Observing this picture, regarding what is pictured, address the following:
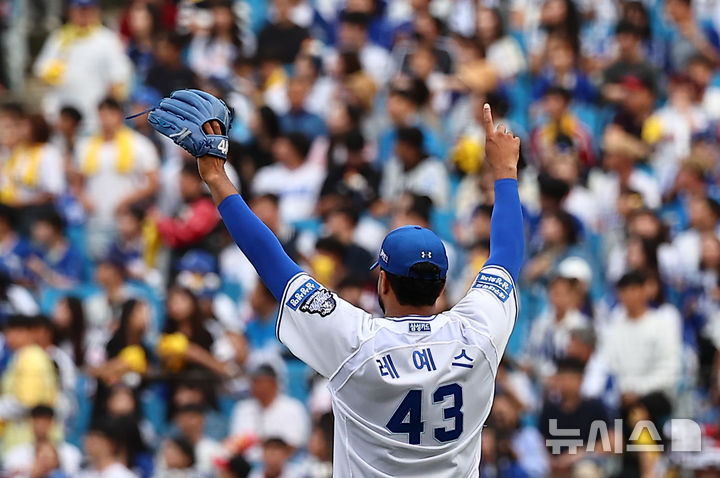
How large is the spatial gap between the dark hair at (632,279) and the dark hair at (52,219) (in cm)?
474

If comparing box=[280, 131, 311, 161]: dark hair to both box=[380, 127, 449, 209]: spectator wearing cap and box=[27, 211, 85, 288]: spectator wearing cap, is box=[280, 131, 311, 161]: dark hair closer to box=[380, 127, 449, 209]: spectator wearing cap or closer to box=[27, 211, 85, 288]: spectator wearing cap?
box=[380, 127, 449, 209]: spectator wearing cap

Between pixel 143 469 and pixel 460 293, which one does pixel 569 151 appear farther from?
pixel 143 469

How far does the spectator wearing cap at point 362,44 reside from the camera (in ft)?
41.0

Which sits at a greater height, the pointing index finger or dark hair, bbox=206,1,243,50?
the pointing index finger

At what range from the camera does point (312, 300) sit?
4.06 m

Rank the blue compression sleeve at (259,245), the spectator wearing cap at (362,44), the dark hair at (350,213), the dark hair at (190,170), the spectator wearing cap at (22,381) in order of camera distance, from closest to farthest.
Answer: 1. the blue compression sleeve at (259,245)
2. the spectator wearing cap at (22,381)
3. the dark hair at (350,213)
4. the dark hair at (190,170)
5. the spectator wearing cap at (362,44)

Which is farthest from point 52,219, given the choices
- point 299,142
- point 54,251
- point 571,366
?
point 571,366

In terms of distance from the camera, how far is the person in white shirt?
859cm

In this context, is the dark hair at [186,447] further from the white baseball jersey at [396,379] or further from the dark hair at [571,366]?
the white baseball jersey at [396,379]

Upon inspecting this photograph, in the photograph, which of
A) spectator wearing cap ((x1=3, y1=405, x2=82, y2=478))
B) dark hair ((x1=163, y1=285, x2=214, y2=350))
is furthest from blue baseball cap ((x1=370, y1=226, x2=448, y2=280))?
dark hair ((x1=163, y1=285, x2=214, y2=350))

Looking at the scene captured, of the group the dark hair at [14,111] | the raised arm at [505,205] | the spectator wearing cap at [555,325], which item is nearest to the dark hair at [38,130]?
the dark hair at [14,111]

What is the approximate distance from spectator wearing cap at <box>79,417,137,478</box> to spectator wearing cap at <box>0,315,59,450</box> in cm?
56

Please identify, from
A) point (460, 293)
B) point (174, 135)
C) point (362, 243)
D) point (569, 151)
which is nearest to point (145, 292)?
point (362, 243)

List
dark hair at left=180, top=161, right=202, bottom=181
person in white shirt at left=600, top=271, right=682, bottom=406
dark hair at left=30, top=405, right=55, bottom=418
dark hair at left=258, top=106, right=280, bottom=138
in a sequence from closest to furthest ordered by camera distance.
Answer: person in white shirt at left=600, top=271, right=682, bottom=406 < dark hair at left=30, top=405, right=55, bottom=418 < dark hair at left=180, top=161, right=202, bottom=181 < dark hair at left=258, top=106, right=280, bottom=138
